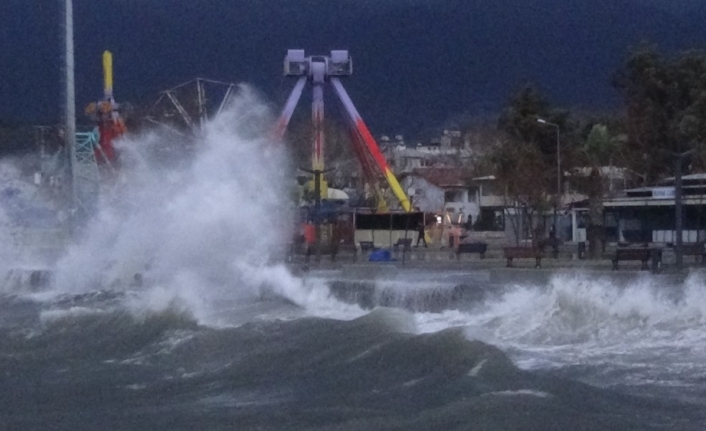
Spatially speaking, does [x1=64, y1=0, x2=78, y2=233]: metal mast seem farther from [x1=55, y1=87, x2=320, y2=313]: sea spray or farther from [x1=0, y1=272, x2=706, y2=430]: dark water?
[x1=0, y1=272, x2=706, y2=430]: dark water

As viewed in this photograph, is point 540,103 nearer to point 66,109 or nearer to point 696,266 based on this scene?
point 66,109

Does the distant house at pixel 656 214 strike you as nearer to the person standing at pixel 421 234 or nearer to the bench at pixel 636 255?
the person standing at pixel 421 234

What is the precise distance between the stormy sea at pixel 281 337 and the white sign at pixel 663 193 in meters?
15.2

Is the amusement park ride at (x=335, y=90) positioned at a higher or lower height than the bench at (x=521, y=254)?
higher

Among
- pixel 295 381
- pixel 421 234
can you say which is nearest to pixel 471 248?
pixel 421 234

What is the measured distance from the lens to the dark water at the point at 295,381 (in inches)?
517

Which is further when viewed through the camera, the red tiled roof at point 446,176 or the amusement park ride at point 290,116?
the red tiled roof at point 446,176

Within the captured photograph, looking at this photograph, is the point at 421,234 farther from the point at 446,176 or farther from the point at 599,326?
the point at 599,326

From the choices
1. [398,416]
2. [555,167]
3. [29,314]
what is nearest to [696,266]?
[29,314]

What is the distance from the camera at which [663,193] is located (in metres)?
45.5

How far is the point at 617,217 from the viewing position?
163ft

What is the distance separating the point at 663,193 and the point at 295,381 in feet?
104

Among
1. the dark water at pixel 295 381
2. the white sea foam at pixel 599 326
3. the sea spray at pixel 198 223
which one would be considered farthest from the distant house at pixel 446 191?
the white sea foam at pixel 599 326

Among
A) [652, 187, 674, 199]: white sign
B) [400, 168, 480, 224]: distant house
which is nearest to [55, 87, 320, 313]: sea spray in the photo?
[652, 187, 674, 199]: white sign
